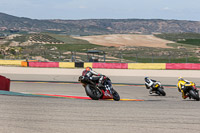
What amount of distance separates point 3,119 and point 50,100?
2.33m

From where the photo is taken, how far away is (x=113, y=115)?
22.9ft

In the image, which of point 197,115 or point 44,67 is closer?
point 197,115

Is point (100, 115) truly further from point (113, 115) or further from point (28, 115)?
point (28, 115)

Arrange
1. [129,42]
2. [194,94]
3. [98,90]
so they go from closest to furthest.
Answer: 1. [98,90]
2. [194,94]
3. [129,42]

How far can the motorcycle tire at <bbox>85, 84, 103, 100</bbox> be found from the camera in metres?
10.2

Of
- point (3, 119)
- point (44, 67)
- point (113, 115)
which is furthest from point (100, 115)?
point (44, 67)

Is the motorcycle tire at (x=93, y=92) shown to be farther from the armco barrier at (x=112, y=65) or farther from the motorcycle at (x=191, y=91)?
the armco barrier at (x=112, y=65)

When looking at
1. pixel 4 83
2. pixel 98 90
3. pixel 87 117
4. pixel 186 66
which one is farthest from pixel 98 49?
pixel 87 117

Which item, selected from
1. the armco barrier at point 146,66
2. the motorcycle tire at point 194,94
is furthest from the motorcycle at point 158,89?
the armco barrier at point 146,66

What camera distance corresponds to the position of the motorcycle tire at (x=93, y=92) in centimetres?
1017

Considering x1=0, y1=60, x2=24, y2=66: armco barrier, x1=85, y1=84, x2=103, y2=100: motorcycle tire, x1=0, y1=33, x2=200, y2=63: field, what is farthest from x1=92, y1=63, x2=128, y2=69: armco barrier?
x1=85, y1=84, x2=103, y2=100: motorcycle tire

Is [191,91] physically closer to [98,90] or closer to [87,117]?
[98,90]

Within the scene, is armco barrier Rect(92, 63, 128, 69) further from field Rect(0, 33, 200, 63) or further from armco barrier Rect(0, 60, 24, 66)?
armco barrier Rect(0, 60, 24, 66)

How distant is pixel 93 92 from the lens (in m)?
10.3
